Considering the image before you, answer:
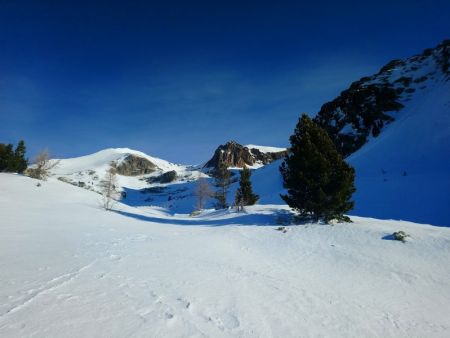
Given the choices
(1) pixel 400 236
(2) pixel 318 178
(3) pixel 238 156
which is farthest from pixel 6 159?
(3) pixel 238 156

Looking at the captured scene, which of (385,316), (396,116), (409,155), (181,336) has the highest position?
(396,116)

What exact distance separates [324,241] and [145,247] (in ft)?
30.2

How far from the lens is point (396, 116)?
58.2m

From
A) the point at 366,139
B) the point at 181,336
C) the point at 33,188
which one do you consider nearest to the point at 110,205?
the point at 33,188

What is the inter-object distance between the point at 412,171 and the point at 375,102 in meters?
33.9

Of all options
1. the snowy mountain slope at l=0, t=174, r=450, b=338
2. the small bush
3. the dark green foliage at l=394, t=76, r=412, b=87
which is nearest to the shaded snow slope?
the small bush

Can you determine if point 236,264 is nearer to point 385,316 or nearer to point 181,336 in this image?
point 385,316

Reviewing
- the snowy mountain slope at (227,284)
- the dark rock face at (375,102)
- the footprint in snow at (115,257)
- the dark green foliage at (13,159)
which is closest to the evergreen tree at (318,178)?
the snowy mountain slope at (227,284)

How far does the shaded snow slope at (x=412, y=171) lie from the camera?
25922 millimetres

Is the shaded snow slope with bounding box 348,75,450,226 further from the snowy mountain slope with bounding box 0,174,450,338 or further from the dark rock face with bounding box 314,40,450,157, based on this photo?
the snowy mountain slope with bounding box 0,174,450,338

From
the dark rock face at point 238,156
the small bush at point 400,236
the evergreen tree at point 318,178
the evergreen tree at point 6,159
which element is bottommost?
the small bush at point 400,236

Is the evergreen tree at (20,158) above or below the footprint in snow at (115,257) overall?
above

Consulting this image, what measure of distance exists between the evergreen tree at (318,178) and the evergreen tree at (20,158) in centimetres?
3951

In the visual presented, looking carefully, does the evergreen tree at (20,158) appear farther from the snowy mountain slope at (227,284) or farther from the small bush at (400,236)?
the small bush at (400,236)
